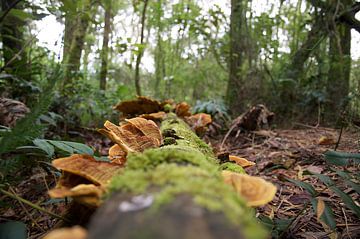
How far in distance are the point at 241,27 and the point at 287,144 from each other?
349cm

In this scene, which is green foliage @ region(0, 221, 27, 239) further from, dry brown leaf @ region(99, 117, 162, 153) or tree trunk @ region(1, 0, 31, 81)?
tree trunk @ region(1, 0, 31, 81)

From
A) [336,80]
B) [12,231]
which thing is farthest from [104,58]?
[12,231]

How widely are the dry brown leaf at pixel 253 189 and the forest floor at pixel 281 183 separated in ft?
2.11

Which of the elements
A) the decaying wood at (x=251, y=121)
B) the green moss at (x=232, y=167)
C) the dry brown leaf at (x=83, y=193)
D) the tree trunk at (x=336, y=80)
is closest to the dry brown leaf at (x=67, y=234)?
the dry brown leaf at (x=83, y=193)

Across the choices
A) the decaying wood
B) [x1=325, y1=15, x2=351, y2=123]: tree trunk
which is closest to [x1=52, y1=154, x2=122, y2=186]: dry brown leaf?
the decaying wood

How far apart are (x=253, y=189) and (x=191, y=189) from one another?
0.24 meters

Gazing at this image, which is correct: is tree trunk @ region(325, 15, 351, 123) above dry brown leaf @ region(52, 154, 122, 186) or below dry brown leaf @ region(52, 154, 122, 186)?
above

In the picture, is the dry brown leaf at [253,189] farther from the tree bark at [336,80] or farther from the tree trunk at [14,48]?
the tree bark at [336,80]

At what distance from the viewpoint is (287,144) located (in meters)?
3.29

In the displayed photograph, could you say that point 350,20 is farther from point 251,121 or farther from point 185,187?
point 185,187

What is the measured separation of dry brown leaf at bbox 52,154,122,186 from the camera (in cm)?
86

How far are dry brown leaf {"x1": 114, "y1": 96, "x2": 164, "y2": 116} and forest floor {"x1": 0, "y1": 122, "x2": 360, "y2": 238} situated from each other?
515 millimetres

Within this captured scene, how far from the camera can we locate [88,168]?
0.90 m

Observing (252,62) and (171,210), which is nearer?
(171,210)
